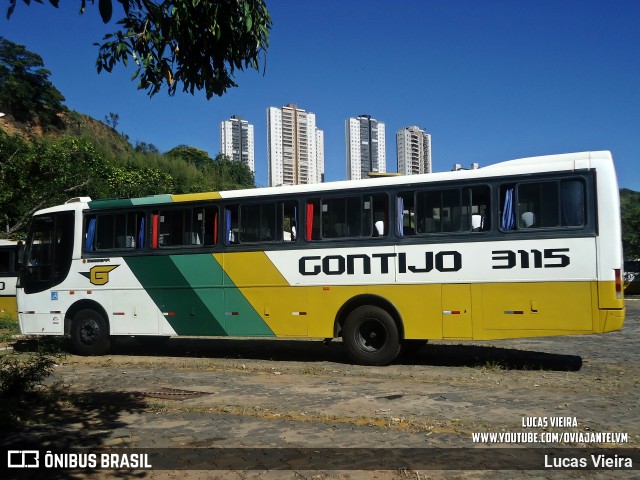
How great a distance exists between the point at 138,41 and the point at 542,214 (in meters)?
7.21

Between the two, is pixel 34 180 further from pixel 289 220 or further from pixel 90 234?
pixel 289 220

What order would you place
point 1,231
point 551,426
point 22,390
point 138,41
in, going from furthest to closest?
point 1,231
point 22,390
point 551,426
point 138,41

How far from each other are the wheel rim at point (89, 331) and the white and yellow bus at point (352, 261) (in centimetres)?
3

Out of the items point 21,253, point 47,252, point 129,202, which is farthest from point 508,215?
point 21,253

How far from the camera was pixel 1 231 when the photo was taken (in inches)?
1051

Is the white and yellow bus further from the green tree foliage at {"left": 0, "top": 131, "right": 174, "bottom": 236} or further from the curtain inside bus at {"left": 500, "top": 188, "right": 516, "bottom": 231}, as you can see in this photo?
the green tree foliage at {"left": 0, "top": 131, "right": 174, "bottom": 236}

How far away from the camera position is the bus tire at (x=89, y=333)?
13352mm

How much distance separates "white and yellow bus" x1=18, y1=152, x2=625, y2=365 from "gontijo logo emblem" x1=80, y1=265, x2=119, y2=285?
5 cm

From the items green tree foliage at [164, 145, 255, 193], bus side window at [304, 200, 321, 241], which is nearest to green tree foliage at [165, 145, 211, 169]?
green tree foliage at [164, 145, 255, 193]

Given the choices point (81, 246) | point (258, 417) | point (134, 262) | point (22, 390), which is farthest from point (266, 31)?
point (81, 246)

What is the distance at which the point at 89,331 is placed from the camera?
13445 mm

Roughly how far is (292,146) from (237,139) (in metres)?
22.7

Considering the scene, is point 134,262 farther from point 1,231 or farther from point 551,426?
point 1,231

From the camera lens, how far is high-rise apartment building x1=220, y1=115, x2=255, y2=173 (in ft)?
395
